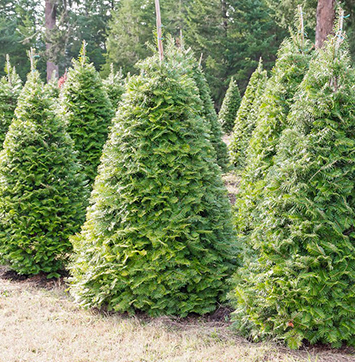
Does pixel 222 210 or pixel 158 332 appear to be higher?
pixel 222 210

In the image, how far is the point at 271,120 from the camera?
4.88m

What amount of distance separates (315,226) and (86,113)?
222 inches

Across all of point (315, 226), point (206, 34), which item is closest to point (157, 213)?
point (315, 226)

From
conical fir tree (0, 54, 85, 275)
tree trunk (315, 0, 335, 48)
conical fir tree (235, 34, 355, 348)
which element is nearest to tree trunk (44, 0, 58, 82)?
tree trunk (315, 0, 335, 48)

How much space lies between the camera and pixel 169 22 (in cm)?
3253

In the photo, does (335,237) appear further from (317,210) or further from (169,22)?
(169,22)

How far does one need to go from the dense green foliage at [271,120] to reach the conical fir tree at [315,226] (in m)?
1.32

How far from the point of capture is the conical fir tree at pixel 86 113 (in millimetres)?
7555

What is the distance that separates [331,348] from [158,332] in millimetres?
1546

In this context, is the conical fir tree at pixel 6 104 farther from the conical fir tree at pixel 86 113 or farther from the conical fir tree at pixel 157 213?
the conical fir tree at pixel 157 213

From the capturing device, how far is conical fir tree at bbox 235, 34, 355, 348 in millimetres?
3174

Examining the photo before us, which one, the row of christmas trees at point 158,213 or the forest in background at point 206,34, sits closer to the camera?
the row of christmas trees at point 158,213

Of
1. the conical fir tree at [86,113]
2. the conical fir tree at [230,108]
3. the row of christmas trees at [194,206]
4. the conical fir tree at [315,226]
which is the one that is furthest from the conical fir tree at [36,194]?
the conical fir tree at [230,108]

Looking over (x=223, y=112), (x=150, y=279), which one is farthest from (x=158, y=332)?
(x=223, y=112)
